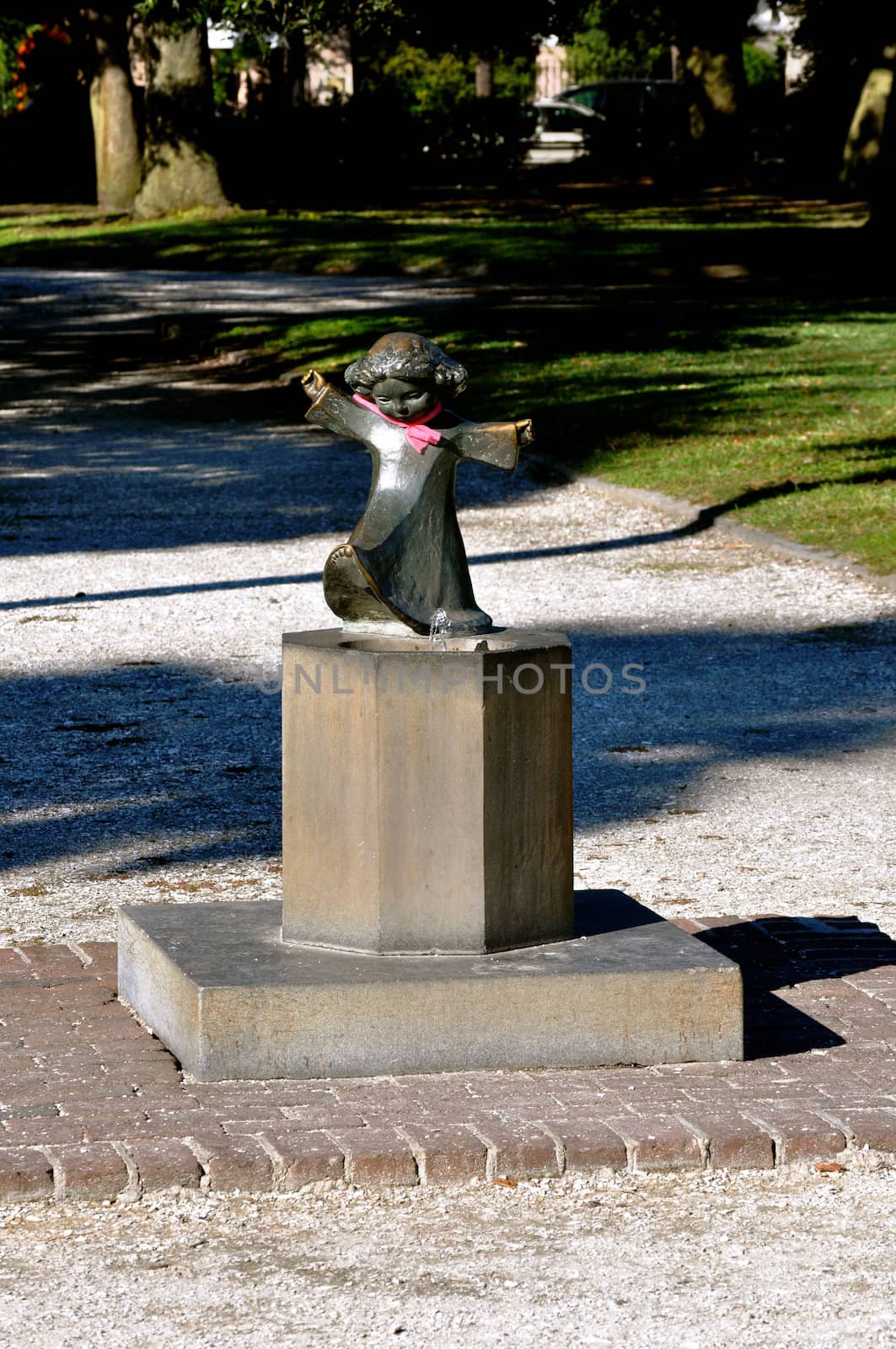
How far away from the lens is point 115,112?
109 feet

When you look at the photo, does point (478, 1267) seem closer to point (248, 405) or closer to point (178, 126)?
point (248, 405)

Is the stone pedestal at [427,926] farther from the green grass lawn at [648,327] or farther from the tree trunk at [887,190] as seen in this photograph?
the tree trunk at [887,190]

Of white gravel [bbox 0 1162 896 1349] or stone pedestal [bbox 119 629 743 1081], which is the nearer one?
white gravel [bbox 0 1162 896 1349]

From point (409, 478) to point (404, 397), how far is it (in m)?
0.20

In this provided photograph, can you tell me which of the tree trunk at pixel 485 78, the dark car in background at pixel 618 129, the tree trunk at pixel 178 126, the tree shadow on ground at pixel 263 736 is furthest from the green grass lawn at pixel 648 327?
the tree trunk at pixel 485 78

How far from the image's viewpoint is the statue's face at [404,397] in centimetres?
477

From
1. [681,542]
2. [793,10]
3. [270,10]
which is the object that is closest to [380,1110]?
[681,542]

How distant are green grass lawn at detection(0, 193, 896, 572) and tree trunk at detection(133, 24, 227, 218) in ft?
2.54

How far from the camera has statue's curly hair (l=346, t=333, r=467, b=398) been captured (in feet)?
15.5

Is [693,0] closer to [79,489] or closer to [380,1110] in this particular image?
[79,489]

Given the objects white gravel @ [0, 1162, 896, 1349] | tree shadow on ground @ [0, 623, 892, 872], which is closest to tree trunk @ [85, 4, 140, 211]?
tree shadow on ground @ [0, 623, 892, 872]

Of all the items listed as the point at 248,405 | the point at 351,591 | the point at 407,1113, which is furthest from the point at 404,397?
the point at 248,405

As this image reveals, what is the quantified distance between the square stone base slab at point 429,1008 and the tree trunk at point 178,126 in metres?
28.2

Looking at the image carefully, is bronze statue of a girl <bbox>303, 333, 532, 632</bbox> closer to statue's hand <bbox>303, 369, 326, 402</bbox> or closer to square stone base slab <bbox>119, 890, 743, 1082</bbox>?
statue's hand <bbox>303, 369, 326, 402</bbox>
